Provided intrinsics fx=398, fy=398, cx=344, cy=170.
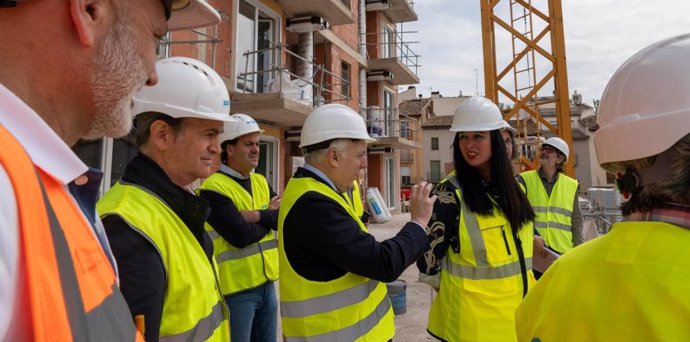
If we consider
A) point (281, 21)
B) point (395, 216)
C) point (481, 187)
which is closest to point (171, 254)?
point (481, 187)

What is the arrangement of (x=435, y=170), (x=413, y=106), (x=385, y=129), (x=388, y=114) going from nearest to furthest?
1. (x=385, y=129)
2. (x=388, y=114)
3. (x=413, y=106)
4. (x=435, y=170)

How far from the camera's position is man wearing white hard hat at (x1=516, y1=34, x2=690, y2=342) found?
34.9 inches

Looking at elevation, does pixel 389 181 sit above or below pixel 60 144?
above

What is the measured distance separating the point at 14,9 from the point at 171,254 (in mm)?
862

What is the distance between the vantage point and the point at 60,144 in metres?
0.61

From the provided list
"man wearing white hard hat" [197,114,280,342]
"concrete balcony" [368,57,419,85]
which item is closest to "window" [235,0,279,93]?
"man wearing white hard hat" [197,114,280,342]

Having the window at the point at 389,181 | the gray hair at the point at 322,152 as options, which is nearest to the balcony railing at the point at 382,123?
the window at the point at 389,181

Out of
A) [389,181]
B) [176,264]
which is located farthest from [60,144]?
[389,181]

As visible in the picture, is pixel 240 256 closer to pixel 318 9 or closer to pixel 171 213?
pixel 171 213

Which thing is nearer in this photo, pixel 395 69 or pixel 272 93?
pixel 272 93

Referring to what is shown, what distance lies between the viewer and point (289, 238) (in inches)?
74.0

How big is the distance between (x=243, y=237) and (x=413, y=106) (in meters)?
38.0

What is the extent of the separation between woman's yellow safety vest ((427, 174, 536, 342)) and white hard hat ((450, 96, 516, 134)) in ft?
1.65

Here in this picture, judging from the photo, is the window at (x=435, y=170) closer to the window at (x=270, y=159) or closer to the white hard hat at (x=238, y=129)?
the window at (x=270, y=159)
